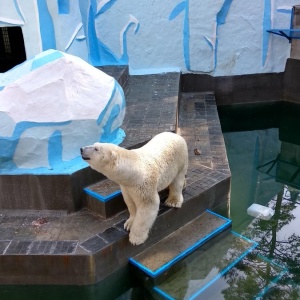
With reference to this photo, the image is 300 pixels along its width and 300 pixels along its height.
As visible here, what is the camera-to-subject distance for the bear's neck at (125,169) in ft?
9.99

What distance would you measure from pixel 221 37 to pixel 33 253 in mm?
6652

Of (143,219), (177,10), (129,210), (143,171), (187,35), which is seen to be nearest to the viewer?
(143,171)

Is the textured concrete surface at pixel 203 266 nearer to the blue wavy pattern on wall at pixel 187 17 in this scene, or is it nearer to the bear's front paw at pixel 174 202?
the bear's front paw at pixel 174 202

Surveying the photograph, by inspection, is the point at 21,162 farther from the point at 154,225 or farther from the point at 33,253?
the point at 154,225

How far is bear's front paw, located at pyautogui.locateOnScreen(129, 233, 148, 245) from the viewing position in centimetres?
353

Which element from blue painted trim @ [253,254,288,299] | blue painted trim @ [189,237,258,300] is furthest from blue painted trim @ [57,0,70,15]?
blue painted trim @ [253,254,288,299]

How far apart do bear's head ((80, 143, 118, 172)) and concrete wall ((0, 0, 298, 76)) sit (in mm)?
5296

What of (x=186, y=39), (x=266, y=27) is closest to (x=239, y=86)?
(x=266, y=27)

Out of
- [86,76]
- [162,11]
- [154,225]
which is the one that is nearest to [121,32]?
[162,11]

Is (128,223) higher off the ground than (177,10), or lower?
lower

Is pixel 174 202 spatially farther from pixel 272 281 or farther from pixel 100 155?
pixel 100 155

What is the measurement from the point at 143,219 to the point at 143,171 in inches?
18.3

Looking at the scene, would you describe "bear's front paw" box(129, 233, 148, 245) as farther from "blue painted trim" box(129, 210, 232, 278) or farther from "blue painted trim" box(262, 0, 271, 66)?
"blue painted trim" box(262, 0, 271, 66)

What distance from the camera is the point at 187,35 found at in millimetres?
8414
